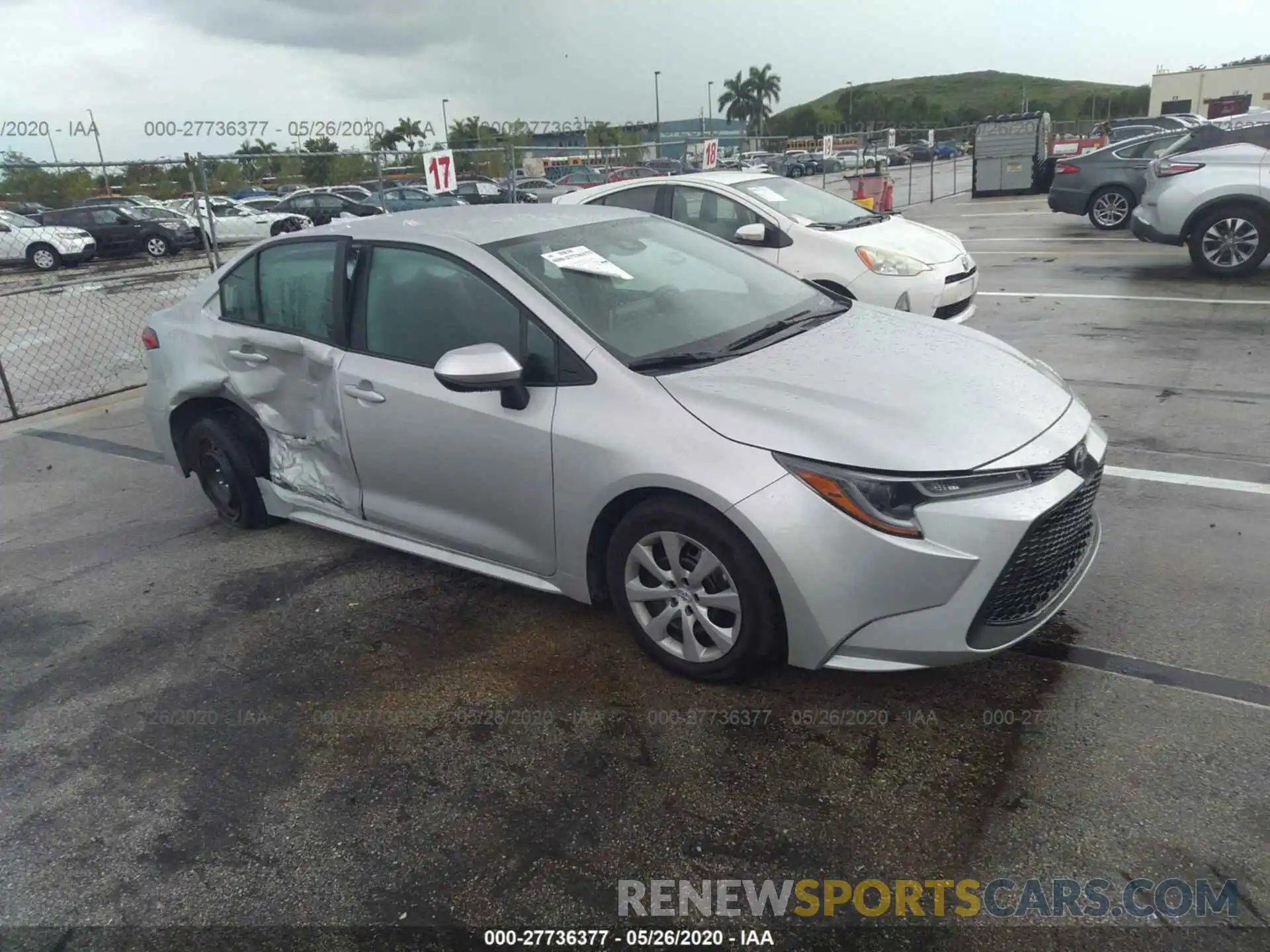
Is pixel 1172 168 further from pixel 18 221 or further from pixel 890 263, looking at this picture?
pixel 18 221

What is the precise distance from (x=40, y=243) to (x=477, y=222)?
814 inches

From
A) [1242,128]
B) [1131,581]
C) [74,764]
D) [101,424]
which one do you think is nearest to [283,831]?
[74,764]

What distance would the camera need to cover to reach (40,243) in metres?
20.2

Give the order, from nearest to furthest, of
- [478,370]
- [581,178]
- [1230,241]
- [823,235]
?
[478,370]
[823,235]
[1230,241]
[581,178]

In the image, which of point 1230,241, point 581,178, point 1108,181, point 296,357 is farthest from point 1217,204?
point 581,178

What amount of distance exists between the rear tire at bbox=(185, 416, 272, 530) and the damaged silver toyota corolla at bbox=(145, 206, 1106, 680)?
0.07 feet

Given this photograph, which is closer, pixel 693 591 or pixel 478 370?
pixel 693 591

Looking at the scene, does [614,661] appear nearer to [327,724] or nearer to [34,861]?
[327,724]

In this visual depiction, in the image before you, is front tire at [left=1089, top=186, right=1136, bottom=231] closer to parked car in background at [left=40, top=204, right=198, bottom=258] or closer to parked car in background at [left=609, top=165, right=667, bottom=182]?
parked car in background at [left=609, top=165, right=667, bottom=182]

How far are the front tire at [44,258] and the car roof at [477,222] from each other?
19.9 m

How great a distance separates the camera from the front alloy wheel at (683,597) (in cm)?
299

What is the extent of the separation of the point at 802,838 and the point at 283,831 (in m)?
1.47

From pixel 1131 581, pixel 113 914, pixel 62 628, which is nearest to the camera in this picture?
pixel 113 914

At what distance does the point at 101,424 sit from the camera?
723 centimetres
